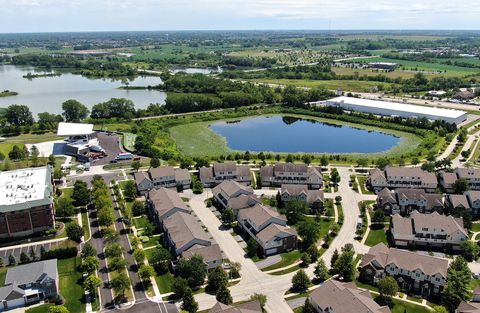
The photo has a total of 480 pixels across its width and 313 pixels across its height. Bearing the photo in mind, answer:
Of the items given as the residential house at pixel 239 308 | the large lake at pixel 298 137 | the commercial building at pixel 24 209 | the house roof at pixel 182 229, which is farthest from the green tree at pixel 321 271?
the large lake at pixel 298 137

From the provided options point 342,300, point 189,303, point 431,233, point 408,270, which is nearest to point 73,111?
point 189,303

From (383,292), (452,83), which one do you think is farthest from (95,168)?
(452,83)

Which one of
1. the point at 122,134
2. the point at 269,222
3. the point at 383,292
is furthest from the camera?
the point at 122,134

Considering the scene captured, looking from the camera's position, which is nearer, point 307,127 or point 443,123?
point 443,123

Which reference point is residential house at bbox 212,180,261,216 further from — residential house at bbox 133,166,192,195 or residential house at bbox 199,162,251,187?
residential house at bbox 133,166,192,195

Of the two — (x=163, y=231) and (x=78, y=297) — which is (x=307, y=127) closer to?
(x=163, y=231)

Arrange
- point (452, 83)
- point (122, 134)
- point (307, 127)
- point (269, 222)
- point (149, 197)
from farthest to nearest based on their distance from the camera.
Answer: point (452, 83) → point (307, 127) → point (122, 134) → point (149, 197) → point (269, 222)

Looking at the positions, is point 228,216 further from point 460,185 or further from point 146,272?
point 460,185
